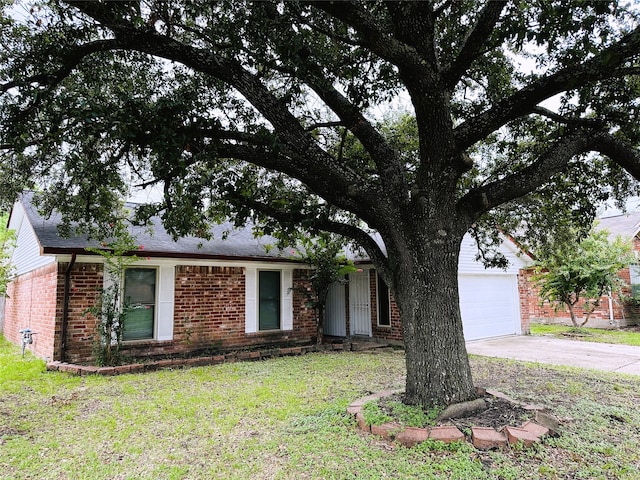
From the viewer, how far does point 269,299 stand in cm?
1132

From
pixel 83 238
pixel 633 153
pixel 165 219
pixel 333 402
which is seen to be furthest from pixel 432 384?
pixel 83 238

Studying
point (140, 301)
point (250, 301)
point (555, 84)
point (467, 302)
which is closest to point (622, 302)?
point (467, 302)

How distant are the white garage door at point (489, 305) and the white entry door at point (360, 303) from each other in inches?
107

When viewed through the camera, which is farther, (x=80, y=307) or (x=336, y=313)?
(x=336, y=313)

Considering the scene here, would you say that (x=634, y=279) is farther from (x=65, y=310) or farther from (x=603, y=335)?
(x=65, y=310)

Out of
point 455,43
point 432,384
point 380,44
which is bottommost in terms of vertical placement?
point 432,384

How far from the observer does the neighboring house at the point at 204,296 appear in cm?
845

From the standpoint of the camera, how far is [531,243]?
29.4 feet

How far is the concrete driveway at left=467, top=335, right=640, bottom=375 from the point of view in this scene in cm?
820

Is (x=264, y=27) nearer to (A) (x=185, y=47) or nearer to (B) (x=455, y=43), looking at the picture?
(A) (x=185, y=47)

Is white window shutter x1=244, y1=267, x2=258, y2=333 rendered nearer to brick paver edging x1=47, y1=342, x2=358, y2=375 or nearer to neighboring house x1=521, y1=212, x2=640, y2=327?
brick paver edging x1=47, y1=342, x2=358, y2=375

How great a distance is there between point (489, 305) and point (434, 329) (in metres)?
9.18

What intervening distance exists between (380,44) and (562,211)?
16.2 feet

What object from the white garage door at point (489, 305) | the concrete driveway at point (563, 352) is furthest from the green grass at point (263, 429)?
the white garage door at point (489, 305)
